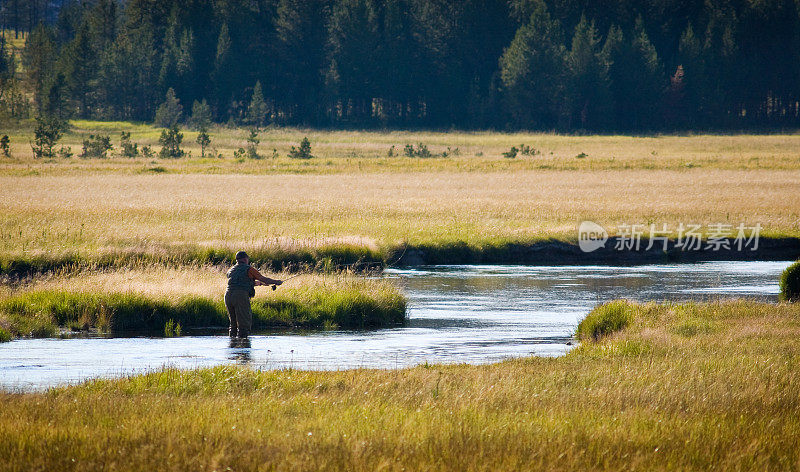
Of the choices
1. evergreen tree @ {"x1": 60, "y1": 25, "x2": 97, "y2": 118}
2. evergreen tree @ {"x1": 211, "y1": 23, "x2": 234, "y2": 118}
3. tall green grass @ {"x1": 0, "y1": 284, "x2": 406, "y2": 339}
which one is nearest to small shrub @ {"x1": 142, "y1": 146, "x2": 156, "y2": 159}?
evergreen tree @ {"x1": 211, "y1": 23, "x2": 234, "y2": 118}

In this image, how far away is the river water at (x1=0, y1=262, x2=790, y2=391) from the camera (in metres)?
16.7

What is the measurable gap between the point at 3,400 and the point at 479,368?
288 inches

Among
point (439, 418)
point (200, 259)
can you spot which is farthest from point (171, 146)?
point (439, 418)

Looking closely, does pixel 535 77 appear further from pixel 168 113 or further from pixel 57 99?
pixel 57 99

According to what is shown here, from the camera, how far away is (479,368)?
15.3 meters

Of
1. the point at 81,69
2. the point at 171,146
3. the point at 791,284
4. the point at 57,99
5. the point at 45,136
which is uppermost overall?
the point at 81,69

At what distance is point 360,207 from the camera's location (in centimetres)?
4669

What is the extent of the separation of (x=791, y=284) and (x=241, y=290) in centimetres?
1376

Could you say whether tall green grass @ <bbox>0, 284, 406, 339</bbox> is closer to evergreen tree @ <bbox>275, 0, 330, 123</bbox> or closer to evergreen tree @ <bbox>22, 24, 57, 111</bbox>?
evergreen tree @ <bbox>275, 0, 330, 123</bbox>

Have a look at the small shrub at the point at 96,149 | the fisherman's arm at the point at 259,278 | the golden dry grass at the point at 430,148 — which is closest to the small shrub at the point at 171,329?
the fisherman's arm at the point at 259,278

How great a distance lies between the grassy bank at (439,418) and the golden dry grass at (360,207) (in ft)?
59.4

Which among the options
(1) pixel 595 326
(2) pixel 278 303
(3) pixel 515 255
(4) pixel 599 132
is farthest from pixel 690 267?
(4) pixel 599 132

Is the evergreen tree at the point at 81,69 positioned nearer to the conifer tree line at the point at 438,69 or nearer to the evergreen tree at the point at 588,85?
the conifer tree line at the point at 438,69

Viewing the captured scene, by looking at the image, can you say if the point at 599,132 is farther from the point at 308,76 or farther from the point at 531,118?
the point at 308,76
